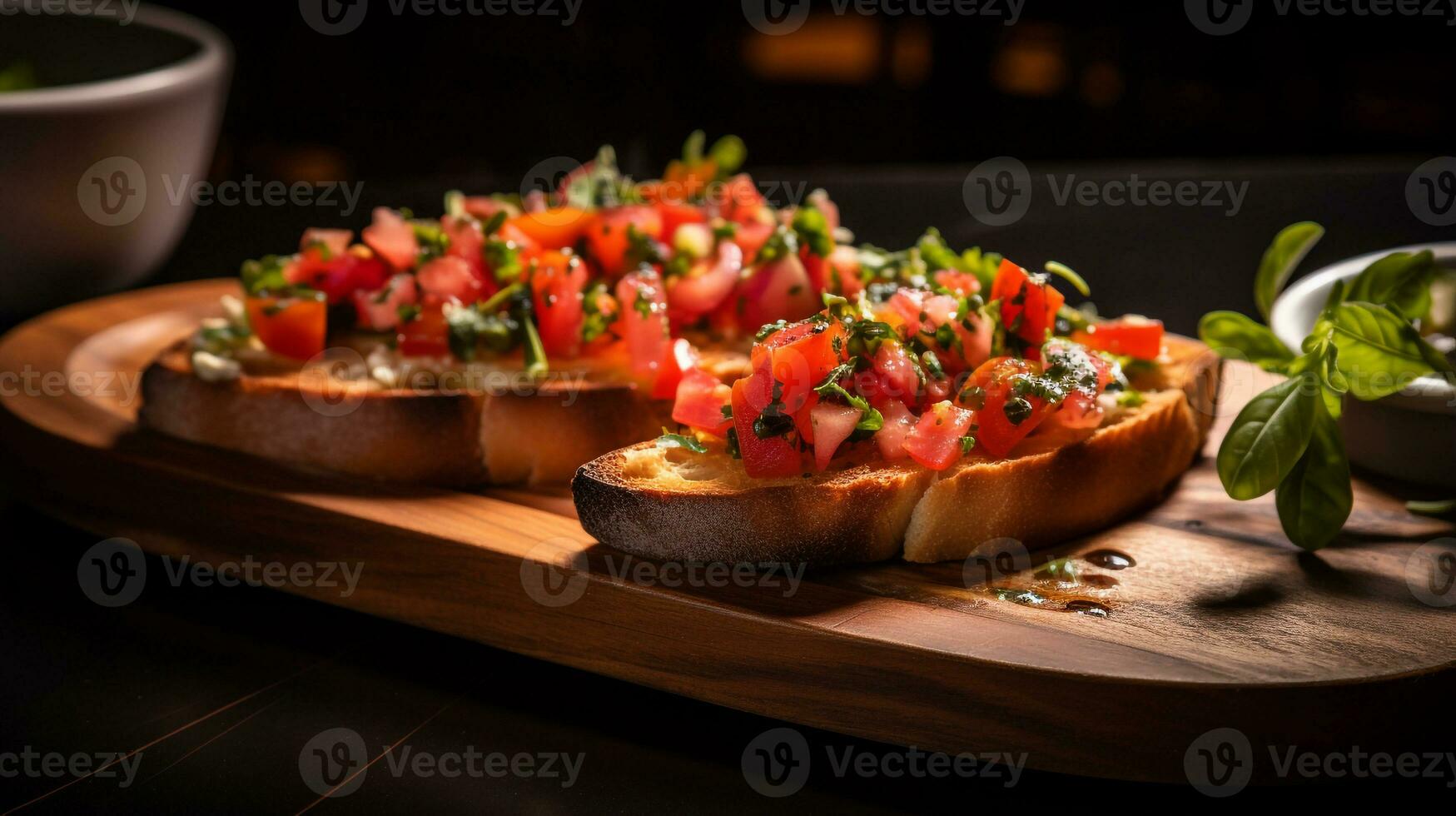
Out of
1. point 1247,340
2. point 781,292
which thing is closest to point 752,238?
point 781,292

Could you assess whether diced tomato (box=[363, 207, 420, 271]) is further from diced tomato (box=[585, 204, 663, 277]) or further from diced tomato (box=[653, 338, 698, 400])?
diced tomato (box=[653, 338, 698, 400])

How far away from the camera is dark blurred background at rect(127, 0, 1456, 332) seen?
685 cm

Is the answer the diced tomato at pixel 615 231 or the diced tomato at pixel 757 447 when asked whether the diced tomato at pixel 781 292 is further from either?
the diced tomato at pixel 757 447

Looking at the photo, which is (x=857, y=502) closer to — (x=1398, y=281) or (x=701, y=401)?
(x=701, y=401)

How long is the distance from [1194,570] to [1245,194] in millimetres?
2672

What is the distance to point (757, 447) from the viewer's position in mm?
2348

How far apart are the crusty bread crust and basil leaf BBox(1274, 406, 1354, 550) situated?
50.3 inches

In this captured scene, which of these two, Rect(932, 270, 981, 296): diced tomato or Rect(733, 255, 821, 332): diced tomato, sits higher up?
Rect(932, 270, 981, 296): diced tomato

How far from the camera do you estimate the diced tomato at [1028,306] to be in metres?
2.61

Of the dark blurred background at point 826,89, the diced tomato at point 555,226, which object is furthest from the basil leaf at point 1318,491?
the dark blurred background at point 826,89

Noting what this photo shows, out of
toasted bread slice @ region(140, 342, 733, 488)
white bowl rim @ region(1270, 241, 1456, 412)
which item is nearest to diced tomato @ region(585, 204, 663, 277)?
toasted bread slice @ region(140, 342, 733, 488)

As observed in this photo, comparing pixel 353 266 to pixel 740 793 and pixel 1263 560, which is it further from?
pixel 1263 560

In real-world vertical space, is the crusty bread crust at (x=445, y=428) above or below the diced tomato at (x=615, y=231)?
below

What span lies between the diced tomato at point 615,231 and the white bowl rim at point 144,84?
1.39 m
